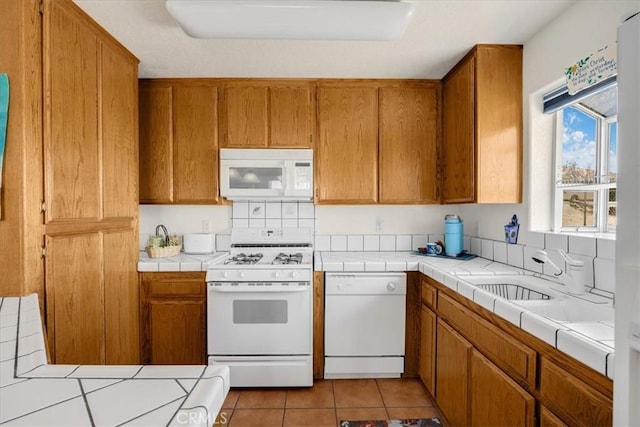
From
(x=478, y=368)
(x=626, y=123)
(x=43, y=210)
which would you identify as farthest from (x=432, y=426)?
(x=43, y=210)

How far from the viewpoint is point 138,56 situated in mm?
2217

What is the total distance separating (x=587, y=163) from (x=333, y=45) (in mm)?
1614

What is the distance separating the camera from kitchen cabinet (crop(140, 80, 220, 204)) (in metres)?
2.57

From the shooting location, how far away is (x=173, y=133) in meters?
2.57

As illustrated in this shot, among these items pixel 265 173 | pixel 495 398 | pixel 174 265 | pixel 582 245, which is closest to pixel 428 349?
pixel 495 398

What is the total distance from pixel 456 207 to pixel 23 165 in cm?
296

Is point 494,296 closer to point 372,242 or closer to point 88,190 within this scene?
point 372,242

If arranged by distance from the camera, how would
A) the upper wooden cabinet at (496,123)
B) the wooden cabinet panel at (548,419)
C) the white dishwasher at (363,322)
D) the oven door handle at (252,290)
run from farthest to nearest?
the white dishwasher at (363,322), the oven door handle at (252,290), the upper wooden cabinet at (496,123), the wooden cabinet panel at (548,419)

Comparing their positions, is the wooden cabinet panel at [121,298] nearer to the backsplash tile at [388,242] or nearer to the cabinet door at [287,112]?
the cabinet door at [287,112]

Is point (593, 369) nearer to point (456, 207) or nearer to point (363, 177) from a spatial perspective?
point (363, 177)

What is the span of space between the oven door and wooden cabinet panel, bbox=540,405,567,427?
1.44 metres

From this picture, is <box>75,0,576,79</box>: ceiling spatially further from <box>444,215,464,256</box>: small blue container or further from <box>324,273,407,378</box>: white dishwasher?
<box>324,273,407,378</box>: white dishwasher

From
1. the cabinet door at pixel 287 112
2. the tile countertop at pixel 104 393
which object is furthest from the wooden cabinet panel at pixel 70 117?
the cabinet door at pixel 287 112

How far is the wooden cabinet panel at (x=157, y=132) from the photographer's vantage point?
257cm
